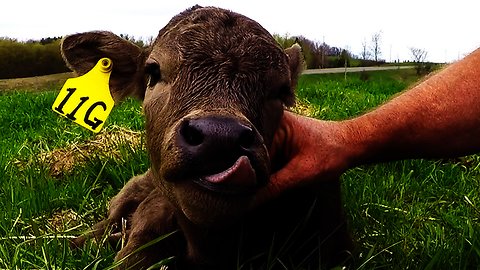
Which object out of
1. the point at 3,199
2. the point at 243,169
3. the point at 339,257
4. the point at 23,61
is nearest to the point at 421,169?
the point at 339,257

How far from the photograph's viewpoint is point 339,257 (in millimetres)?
3803

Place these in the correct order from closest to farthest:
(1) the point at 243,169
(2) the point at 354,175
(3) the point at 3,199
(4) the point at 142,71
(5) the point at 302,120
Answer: (1) the point at 243,169 < (5) the point at 302,120 < (4) the point at 142,71 < (3) the point at 3,199 < (2) the point at 354,175

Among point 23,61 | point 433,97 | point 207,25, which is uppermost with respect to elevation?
point 207,25

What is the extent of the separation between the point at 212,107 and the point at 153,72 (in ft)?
2.58

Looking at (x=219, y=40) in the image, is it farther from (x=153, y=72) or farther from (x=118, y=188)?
(x=118, y=188)

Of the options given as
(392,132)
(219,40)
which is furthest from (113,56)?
(392,132)

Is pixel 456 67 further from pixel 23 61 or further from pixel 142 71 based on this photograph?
pixel 23 61

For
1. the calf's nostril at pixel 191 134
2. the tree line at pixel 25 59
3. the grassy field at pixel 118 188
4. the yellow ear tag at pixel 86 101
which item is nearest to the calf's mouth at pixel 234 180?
the calf's nostril at pixel 191 134

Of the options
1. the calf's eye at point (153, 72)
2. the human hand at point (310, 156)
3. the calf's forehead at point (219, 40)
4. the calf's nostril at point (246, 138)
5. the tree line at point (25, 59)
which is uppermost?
the calf's forehead at point (219, 40)

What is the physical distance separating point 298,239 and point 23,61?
1413 cm

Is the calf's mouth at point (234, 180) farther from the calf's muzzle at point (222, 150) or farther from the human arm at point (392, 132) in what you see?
the human arm at point (392, 132)

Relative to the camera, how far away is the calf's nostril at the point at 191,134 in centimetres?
261

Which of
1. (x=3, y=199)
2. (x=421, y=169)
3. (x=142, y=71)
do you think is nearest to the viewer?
(x=142, y=71)

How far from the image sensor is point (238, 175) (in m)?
2.62
